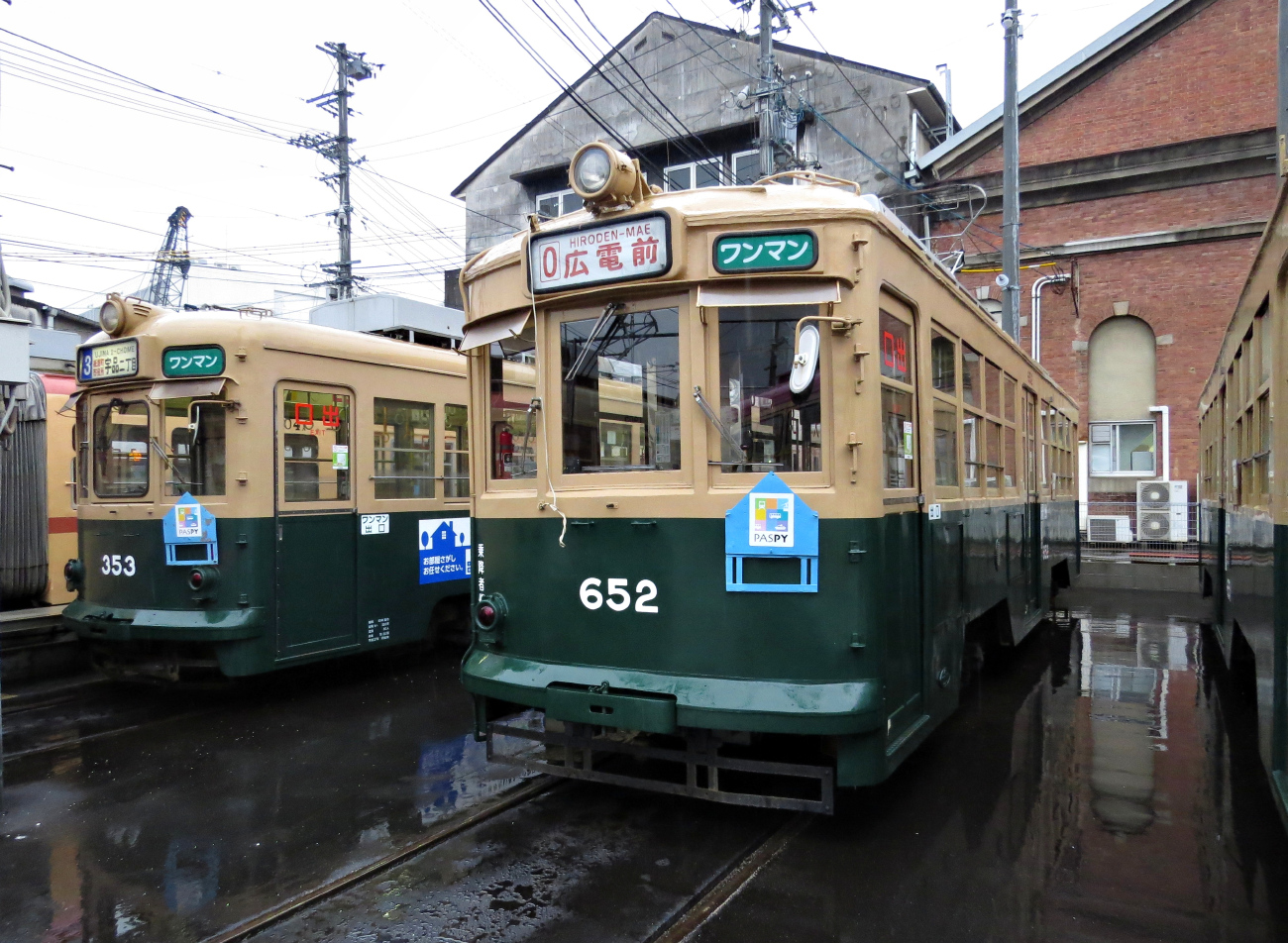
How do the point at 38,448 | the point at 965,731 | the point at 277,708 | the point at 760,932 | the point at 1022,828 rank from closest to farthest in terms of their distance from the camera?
the point at 760,932 → the point at 1022,828 → the point at 965,731 → the point at 277,708 → the point at 38,448

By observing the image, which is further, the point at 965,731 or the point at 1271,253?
the point at 965,731

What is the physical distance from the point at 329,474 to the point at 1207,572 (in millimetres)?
9821

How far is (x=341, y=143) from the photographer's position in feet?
69.3

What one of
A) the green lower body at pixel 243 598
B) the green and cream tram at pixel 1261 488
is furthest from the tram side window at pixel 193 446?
the green and cream tram at pixel 1261 488

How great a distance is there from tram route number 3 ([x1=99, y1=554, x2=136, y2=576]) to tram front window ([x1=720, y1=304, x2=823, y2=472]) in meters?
5.22

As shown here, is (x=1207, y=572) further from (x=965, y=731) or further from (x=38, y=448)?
(x=38, y=448)

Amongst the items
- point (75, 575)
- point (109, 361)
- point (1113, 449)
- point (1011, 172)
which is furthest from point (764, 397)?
point (1113, 449)

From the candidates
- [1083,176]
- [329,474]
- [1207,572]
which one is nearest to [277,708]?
[329,474]

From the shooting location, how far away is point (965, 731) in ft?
20.4

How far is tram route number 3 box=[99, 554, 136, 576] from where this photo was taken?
6820mm

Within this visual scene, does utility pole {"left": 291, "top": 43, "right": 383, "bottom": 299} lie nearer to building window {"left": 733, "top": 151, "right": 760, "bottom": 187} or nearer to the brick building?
building window {"left": 733, "top": 151, "right": 760, "bottom": 187}

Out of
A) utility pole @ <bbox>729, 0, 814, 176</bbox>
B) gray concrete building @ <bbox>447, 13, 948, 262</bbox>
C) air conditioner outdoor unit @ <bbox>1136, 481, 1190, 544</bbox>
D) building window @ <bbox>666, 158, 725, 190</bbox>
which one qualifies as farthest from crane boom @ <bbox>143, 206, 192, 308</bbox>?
air conditioner outdoor unit @ <bbox>1136, 481, 1190, 544</bbox>

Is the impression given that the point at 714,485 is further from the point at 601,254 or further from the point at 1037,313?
the point at 1037,313

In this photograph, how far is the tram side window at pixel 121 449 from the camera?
6.90m
